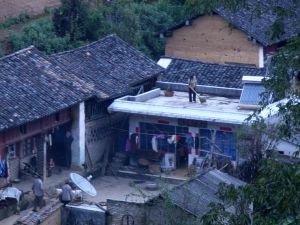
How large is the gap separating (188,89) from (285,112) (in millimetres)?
14509

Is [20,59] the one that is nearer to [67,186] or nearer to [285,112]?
[67,186]

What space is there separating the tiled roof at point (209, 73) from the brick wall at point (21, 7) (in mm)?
7347

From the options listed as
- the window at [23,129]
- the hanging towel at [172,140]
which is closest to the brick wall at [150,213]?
the window at [23,129]

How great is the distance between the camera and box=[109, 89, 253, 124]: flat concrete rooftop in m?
26.4

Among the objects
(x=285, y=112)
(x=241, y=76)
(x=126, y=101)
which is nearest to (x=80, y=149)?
(x=126, y=101)

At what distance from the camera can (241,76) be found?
29.4 meters

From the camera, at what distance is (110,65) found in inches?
1133

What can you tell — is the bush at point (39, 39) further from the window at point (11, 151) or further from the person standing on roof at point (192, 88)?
the window at point (11, 151)

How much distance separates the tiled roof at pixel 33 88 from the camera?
23.9 metres

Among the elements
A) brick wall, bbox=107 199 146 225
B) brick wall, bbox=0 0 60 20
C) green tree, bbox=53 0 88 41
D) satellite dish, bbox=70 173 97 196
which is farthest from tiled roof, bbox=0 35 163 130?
brick wall, bbox=0 0 60 20

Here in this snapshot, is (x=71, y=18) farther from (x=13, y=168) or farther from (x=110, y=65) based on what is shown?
(x=13, y=168)

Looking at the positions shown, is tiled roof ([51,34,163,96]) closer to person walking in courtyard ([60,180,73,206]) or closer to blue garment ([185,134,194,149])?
blue garment ([185,134,194,149])

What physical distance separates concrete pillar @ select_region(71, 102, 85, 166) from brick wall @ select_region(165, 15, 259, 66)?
814 cm

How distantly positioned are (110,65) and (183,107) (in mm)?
2794
